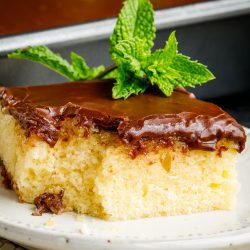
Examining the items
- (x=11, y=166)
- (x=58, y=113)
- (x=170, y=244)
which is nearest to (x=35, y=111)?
(x=58, y=113)

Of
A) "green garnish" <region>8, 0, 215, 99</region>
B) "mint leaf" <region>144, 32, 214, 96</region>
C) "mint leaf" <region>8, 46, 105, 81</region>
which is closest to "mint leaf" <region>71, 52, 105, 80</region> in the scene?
"mint leaf" <region>8, 46, 105, 81</region>

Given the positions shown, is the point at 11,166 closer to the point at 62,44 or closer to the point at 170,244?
the point at 170,244

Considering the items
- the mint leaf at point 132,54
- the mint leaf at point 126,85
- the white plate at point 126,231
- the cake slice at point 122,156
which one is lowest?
the white plate at point 126,231

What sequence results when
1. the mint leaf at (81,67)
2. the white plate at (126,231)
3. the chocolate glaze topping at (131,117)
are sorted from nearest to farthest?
the white plate at (126,231)
the chocolate glaze topping at (131,117)
the mint leaf at (81,67)

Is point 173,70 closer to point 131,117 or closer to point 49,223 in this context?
point 131,117

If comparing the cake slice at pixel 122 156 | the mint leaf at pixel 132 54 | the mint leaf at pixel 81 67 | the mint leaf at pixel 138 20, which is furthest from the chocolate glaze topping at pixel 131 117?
the mint leaf at pixel 81 67

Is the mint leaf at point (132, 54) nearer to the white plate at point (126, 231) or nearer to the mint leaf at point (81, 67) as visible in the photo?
→ the mint leaf at point (81, 67)

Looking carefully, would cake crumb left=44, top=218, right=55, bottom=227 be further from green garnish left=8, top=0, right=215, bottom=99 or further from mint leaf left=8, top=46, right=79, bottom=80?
A: mint leaf left=8, top=46, right=79, bottom=80
